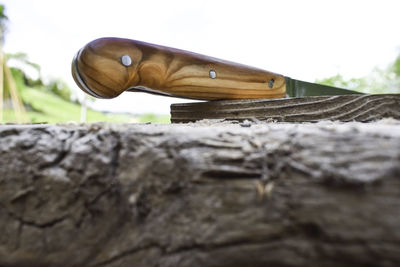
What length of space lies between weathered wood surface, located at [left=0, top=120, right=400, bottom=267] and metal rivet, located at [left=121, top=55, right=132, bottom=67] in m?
0.21

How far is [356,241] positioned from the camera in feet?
0.82

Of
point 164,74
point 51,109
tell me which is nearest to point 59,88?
point 51,109

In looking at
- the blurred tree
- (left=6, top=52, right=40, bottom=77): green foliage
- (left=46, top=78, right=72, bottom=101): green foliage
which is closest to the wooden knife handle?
the blurred tree

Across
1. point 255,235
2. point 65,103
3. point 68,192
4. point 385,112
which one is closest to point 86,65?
point 68,192

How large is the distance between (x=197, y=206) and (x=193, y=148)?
0.23 ft

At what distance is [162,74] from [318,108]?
0.37 m

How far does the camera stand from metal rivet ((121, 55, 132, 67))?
528mm

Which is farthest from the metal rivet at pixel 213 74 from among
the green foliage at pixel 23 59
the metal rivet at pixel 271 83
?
the green foliage at pixel 23 59

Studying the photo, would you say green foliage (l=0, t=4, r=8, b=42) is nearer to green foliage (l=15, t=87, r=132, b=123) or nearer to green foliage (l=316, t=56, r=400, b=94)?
green foliage (l=15, t=87, r=132, b=123)

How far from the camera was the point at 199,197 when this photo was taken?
0.30m

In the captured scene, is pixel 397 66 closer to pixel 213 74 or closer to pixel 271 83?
pixel 271 83

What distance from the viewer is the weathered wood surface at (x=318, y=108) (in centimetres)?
53

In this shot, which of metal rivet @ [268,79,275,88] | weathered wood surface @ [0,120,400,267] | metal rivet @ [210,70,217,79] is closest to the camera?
weathered wood surface @ [0,120,400,267]

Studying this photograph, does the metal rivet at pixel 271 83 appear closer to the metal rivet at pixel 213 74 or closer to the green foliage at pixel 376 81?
the metal rivet at pixel 213 74
